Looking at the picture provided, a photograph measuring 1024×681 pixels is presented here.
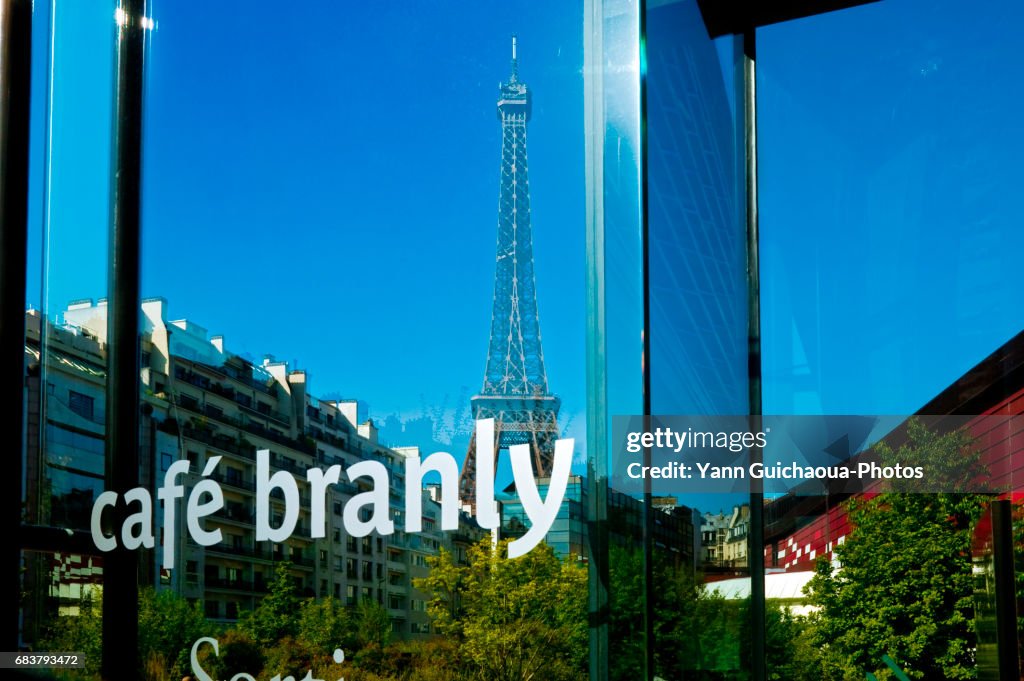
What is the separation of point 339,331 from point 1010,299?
1.84 metres

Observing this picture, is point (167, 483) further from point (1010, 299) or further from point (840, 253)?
point (1010, 299)

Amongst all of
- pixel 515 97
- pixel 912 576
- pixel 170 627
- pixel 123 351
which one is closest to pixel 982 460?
pixel 912 576

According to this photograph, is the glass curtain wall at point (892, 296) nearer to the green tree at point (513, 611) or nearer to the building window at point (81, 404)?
the green tree at point (513, 611)

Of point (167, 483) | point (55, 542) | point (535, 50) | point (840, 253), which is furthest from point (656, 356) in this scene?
point (55, 542)

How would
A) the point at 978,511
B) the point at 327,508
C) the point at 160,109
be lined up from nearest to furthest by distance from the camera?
the point at 978,511 → the point at 327,508 → the point at 160,109

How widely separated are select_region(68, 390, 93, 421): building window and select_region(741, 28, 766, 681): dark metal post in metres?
1.96

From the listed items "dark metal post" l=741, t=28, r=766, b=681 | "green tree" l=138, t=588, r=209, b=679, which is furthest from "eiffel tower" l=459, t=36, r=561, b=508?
"green tree" l=138, t=588, r=209, b=679

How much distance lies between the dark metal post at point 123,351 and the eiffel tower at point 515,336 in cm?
106

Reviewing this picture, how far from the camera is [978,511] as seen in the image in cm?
297

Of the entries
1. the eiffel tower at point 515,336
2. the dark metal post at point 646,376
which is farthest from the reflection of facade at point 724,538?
the eiffel tower at point 515,336

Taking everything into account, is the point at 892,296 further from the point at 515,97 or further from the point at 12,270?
the point at 12,270

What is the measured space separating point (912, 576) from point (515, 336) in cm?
124

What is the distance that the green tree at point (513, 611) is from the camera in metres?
2.97

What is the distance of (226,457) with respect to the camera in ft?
10.9
